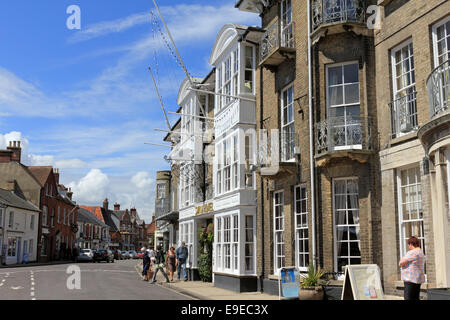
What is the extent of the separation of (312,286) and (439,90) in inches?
235

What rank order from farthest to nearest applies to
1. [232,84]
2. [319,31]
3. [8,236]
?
1. [8,236]
2. [232,84]
3. [319,31]

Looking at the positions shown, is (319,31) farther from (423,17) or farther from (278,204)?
(278,204)

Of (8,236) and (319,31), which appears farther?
(8,236)

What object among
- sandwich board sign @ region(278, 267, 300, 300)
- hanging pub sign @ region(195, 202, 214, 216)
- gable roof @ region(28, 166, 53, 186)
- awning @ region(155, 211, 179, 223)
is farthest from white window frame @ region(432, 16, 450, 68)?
gable roof @ region(28, 166, 53, 186)

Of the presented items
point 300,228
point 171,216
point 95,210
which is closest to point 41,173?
point 171,216

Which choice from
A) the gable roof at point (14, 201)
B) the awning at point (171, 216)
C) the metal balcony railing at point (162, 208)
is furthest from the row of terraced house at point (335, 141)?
the gable roof at point (14, 201)

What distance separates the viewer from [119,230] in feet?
367

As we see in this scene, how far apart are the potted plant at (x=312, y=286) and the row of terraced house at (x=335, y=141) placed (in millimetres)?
365

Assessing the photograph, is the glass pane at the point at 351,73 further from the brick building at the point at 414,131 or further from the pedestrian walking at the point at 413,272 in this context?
the pedestrian walking at the point at 413,272

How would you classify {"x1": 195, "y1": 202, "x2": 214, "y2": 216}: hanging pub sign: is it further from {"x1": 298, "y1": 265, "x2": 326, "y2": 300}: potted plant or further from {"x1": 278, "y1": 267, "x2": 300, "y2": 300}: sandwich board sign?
{"x1": 298, "y1": 265, "x2": 326, "y2": 300}: potted plant

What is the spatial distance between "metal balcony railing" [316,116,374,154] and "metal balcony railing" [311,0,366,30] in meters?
2.77

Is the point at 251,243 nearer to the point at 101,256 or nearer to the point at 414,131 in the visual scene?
the point at 414,131

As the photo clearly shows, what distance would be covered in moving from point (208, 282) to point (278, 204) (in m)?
7.63

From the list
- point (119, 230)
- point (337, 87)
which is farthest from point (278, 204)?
point (119, 230)
